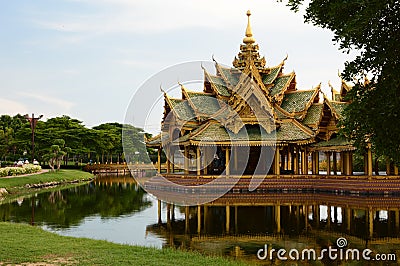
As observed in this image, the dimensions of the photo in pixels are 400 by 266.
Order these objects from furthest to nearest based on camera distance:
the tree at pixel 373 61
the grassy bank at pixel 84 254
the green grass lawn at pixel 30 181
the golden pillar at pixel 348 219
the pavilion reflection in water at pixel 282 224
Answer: the green grass lawn at pixel 30 181 → the golden pillar at pixel 348 219 → the pavilion reflection in water at pixel 282 224 → the grassy bank at pixel 84 254 → the tree at pixel 373 61

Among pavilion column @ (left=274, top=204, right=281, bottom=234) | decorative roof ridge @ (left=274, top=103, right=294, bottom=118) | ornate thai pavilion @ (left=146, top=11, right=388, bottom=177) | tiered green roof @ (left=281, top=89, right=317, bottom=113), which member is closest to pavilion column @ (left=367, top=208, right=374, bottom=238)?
pavilion column @ (left=274, top=204, right=281, bottom=234)

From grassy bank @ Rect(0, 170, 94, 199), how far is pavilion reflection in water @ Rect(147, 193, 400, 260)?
1222cm

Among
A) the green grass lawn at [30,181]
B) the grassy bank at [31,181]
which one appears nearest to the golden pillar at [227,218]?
the green grass lawn at [30,181]

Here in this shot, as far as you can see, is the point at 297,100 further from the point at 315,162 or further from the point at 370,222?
the point at 370,222

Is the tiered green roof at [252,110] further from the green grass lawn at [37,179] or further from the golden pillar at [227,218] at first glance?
the green grass lawn at [37,179]

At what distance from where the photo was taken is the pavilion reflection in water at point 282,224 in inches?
442

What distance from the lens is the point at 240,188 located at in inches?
963

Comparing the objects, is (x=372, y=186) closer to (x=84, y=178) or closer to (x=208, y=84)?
(x=208, y=84)

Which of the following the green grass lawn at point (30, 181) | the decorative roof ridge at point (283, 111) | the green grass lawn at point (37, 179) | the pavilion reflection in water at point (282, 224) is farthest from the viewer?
the green grass lawn at point (37, 179)

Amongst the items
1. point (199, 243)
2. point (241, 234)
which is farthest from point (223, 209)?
point (199, 243)

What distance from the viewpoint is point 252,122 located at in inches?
1046

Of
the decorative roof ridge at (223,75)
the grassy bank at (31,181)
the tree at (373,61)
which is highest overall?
the decorative roof ridge at (223,75)

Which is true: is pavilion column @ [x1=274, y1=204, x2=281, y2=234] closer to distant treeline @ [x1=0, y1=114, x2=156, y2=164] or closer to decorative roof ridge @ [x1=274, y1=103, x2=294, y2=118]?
decorative roof ridge @ [x1=274, y1=103, x2=294, y2=118]

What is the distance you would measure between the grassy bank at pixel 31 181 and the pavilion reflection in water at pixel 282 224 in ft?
40.1
